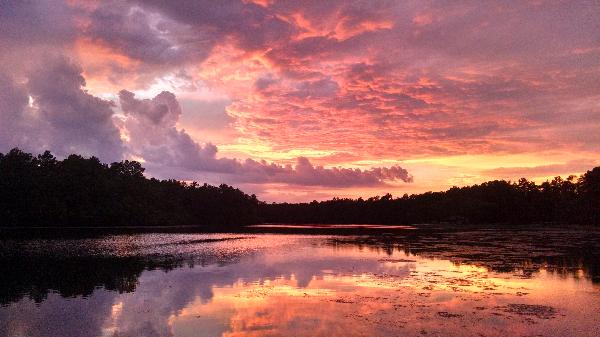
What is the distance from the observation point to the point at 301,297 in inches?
853

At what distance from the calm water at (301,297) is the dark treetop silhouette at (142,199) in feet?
272

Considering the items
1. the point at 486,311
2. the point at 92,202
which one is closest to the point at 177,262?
the point at 486,311

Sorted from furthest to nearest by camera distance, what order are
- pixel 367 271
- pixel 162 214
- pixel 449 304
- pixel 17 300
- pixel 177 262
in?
pixel 162 214 → pixel 177 262 → pixel 367 271 → pixel 17 300 → pixel 449 304

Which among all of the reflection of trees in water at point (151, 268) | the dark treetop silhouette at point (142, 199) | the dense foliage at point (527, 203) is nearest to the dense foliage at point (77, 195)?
the dark treetop silhouette at point (142, 199)

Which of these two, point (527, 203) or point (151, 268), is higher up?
point (527, 203)

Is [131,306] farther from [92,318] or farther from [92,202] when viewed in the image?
[92,202]

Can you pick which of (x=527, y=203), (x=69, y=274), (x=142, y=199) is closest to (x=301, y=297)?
(x=69, y=274)

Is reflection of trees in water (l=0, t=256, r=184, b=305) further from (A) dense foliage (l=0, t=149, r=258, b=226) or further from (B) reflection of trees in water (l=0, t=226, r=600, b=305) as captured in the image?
(A) dense foliage (l=0, t=149, r=258, b=226)

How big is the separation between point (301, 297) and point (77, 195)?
374ft

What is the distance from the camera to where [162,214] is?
504 feet

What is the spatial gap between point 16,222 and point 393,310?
112 meters

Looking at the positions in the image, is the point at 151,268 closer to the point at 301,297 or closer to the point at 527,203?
the point at 301,297

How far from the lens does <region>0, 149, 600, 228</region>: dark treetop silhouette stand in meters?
109

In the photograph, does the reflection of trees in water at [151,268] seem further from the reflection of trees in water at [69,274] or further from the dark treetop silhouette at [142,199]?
the dark treetop silhouette at [142,199]
